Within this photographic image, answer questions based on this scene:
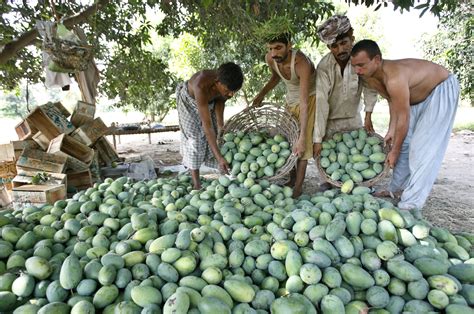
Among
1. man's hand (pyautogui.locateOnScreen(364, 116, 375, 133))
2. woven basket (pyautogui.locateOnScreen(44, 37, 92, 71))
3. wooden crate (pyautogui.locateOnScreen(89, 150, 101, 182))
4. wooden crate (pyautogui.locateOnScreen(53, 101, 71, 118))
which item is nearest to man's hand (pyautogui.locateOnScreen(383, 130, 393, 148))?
man's hand (pyautogui.locateOnScreen(364, 116, 375, 133))

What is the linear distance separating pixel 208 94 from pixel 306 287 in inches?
94.6

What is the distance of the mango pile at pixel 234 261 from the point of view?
56.4 inches

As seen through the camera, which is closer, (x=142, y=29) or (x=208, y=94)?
(x=208, y=94)

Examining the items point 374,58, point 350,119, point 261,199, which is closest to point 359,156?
point 350,119

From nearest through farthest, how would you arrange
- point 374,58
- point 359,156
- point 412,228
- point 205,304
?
1. point 205,304
2. point 412,228
3. point 374,58
4. point 359,156

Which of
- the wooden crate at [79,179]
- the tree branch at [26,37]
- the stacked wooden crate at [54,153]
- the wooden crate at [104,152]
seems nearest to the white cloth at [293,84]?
the tree branch at [26,37]

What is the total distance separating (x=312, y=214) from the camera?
2.02 metres

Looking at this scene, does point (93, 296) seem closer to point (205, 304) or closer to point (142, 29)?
point (205, 304)

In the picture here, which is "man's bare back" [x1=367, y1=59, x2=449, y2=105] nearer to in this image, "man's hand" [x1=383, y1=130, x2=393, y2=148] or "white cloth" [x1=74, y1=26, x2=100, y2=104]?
"man's hand" [x1=383, y1=130, x2=393, y2=148]

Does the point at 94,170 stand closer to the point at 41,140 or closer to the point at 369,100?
the point at 41,140

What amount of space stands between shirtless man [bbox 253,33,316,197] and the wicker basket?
107 mm

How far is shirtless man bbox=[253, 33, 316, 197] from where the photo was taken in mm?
3197

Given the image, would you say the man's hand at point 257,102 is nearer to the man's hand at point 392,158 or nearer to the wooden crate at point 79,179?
the man's hand at point 392,158

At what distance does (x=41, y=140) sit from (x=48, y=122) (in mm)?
333
